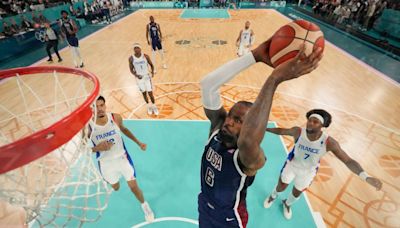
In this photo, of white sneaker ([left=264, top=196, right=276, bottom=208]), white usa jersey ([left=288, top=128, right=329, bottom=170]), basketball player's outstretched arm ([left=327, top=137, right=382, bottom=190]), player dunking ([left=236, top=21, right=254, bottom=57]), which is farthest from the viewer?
player dunking ([left=236, top=21, right=254, bottom=57])

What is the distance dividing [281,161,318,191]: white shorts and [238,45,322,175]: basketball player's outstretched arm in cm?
224

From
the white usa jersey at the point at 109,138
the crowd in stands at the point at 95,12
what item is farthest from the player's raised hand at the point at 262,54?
the crowd in stands at the point at 95,12

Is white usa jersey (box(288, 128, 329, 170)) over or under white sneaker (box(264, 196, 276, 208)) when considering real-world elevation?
over

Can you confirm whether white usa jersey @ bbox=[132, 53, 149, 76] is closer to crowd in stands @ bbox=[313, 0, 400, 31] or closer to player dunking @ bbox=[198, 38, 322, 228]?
player dunking @ bbox=[198, 38, 322, 228]

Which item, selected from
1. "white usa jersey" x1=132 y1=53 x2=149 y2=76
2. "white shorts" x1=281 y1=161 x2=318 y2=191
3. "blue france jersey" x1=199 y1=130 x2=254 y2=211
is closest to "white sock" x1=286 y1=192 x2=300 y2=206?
"white shorts" x1=281 y1=161 x2=318 y2=191

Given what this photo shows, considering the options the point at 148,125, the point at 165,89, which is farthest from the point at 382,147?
the point at 165,89

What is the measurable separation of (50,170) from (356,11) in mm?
21259

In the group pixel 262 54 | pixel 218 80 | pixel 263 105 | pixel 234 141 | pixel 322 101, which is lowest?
pixel 322 101

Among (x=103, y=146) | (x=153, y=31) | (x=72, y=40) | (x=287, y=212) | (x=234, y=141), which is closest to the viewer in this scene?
(x=234, y=141)

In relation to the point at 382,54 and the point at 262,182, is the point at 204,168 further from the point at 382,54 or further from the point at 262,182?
the point at 382,54

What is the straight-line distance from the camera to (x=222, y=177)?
1.91m

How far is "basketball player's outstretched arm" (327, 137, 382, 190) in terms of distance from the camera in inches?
109

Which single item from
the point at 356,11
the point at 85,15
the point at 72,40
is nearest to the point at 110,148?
the point at 72,40

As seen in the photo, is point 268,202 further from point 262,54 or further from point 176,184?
point 262,54
